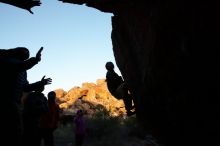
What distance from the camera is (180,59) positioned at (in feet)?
28.0

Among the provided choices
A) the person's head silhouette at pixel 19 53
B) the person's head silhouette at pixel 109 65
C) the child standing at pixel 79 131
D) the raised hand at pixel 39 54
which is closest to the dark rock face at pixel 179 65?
the person's head silhouette at pixel 109 65

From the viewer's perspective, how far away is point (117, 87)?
1283 centimetres

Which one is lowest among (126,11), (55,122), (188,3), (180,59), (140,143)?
(140,143)

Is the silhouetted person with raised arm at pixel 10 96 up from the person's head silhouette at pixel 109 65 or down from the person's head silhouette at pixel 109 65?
down

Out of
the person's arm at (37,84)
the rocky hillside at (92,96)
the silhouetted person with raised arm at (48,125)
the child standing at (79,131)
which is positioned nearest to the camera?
the person's arm at (37,84)

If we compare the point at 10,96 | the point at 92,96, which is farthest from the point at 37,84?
the point at 92,96

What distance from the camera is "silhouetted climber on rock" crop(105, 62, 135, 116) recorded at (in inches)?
491

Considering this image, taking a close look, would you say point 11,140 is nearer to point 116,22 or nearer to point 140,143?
point 116,22

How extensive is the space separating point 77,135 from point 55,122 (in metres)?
2.29

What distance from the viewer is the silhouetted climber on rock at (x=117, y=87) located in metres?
12.5

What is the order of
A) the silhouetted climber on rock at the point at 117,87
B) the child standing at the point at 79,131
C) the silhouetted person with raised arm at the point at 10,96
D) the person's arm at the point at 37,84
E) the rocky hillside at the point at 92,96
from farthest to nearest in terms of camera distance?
1. the rocky hillside at the point at 92,96
2. the child standing at the point at 79,131
3. the silhouetted climber on rock at the point at 117,87
4. the person's arm at the point at 37,84
5. the silhouetted person with raised arm at the point at 10,96

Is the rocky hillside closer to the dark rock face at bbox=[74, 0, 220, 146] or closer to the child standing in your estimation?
the child standing

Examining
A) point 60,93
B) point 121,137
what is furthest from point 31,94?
Result: point 60,93

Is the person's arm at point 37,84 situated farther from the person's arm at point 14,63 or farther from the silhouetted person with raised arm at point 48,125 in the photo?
the silhouetted person with raised arm at point 48,125
